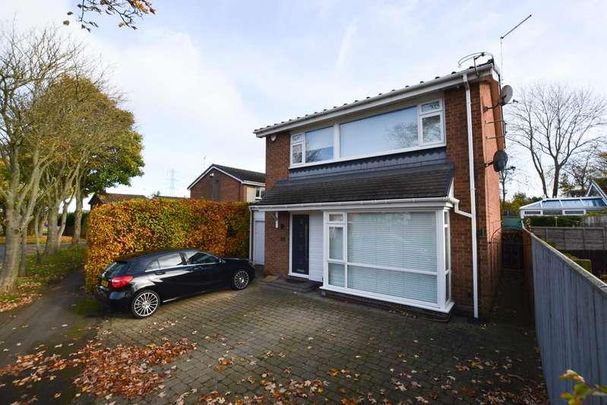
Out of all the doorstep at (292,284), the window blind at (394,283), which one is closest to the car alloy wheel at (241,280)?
the doorstep at (292,284)

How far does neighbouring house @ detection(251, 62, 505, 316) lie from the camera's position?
6973mm

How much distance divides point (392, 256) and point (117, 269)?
678 centimetres

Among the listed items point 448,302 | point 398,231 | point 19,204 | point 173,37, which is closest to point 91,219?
point 19,204

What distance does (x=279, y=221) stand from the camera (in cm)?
1088

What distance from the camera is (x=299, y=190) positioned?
33.2ft

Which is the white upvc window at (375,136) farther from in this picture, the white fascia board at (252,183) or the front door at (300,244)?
the white fascia board at (252,183)

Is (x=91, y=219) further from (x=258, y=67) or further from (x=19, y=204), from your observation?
(x=258, y=67)

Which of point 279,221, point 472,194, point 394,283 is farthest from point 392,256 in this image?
point 279,221

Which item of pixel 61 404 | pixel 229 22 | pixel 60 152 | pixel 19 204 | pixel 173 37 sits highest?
pixel 229 22

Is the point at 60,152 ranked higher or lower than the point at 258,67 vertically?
lower

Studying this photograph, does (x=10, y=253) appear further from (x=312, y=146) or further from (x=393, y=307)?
(x=393, y=307)

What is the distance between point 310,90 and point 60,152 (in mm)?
9957

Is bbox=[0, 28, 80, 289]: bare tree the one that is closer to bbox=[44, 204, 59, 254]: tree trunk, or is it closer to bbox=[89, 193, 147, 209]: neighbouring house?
bbox=[44, 204, 59, 254]: tree trunk

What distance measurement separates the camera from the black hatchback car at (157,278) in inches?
276
